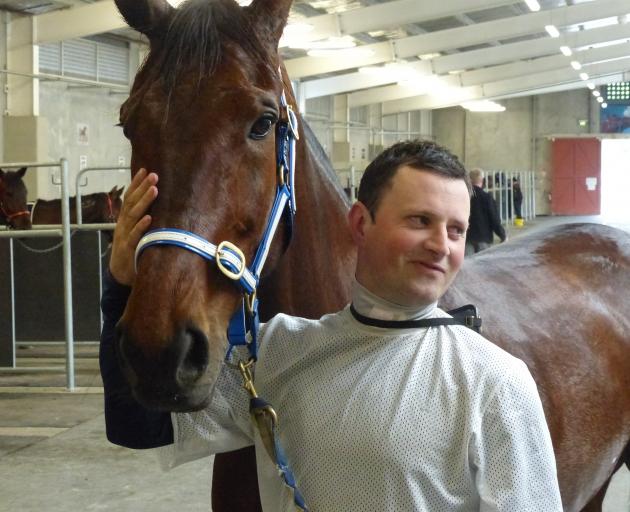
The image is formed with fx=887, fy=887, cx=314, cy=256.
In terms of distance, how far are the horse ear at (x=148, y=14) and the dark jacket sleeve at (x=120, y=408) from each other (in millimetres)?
444

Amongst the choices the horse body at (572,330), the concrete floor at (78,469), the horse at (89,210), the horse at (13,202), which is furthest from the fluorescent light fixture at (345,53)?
the horse body at (572,330)

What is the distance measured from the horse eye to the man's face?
25 centimetres

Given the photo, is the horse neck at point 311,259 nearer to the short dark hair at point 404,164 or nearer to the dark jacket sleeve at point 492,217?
the short dark hair at point 404,164

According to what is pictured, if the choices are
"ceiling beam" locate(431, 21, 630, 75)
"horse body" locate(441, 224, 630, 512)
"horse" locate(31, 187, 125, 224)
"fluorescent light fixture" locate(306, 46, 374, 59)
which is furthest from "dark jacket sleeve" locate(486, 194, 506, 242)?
"ceiling beam" locate(431, 21, 630, 75)

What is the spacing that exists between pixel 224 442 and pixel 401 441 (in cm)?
40

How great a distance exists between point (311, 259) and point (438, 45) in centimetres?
1495

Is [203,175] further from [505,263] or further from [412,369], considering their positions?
[505,263]

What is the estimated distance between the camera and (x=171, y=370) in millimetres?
1281

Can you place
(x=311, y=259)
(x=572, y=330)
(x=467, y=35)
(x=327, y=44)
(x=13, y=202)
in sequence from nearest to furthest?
(x=311, y=259) < (x=572, y=330) < (x=13, y=202) < (x=327, y=44) < (x=467, y=35)

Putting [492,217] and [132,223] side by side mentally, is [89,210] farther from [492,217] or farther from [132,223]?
[132,223]

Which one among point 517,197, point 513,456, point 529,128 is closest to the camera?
point 513,456

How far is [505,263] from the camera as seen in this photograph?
9.17ft

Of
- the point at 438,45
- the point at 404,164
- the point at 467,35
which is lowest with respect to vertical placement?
the point at 404,164

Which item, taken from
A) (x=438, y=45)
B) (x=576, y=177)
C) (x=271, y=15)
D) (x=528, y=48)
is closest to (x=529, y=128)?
(x=576, y=177)
